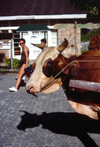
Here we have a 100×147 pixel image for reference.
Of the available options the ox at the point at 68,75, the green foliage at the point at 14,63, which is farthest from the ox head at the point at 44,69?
the green foliage at the point at 14,63

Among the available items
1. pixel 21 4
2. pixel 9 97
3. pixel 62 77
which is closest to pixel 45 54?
pixel 62 77

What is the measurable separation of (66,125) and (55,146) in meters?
1.22

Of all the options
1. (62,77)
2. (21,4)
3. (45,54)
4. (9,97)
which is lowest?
(9,97)

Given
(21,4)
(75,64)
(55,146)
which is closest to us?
(75,64)

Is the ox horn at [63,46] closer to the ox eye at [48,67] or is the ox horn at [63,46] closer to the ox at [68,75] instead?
the ox at [68,75]

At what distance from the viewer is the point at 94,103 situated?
4.09 meters

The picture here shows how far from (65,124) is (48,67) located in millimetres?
2360

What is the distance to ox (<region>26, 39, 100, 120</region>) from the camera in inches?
159

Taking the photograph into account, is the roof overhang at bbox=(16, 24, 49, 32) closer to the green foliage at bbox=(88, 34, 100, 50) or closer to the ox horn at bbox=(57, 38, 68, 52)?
the green foliage at bbox=(88, 34, 100, 50)

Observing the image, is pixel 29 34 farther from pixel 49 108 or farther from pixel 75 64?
pixel 75 64

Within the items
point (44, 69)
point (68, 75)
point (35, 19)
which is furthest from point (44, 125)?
point (35, 19)

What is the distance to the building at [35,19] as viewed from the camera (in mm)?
20531

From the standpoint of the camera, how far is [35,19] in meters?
21.3

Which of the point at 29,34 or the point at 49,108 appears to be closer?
the point at 49,108
